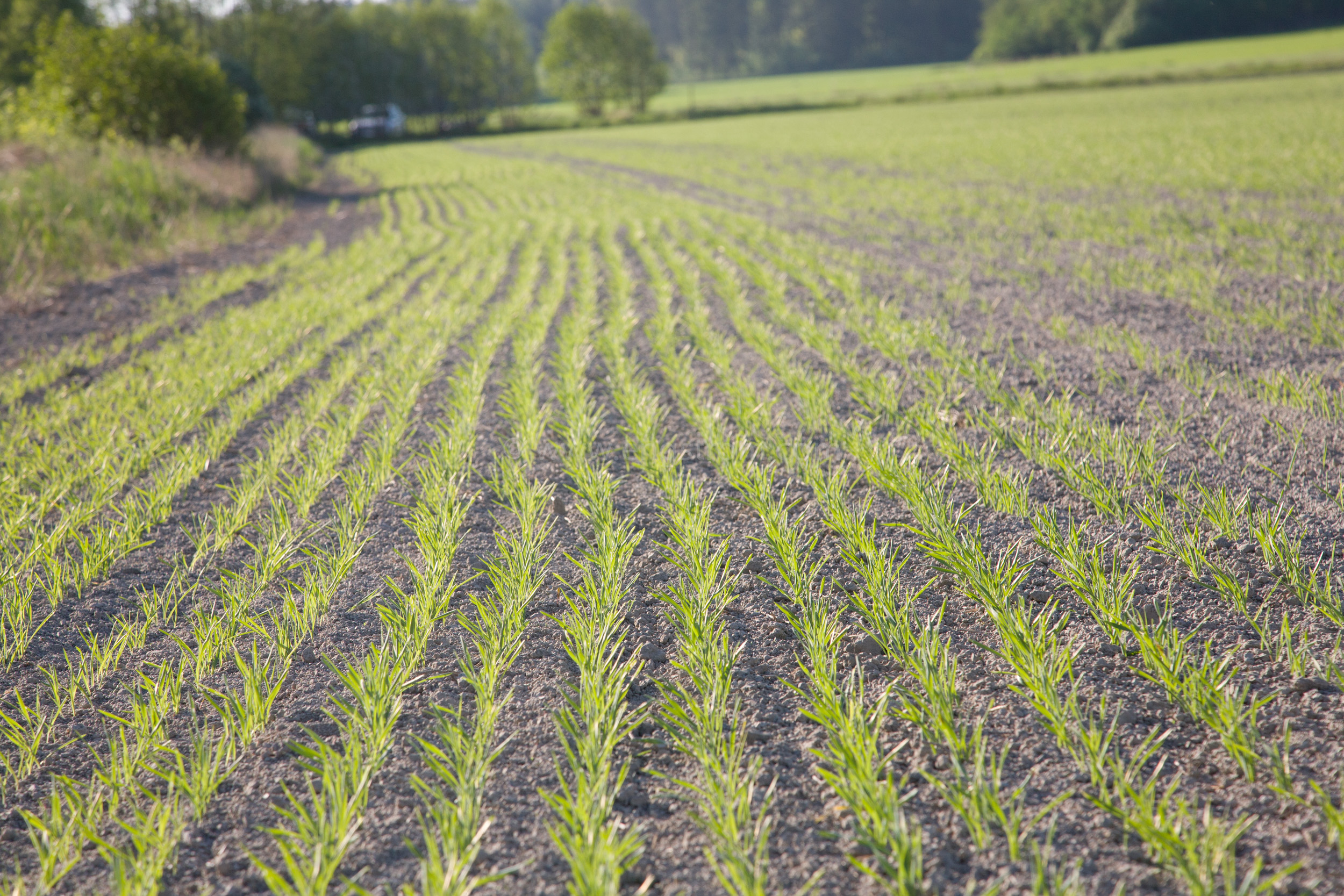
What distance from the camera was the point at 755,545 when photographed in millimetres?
3250

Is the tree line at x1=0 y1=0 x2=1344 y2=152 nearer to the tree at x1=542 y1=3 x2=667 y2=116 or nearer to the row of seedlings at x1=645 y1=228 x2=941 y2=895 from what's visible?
the tree at x1=542 y1=3 x2=667 y2=116

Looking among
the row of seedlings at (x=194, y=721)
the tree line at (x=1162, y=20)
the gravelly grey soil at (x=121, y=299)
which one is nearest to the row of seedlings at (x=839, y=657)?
the row of seedlings at (x=194, y=721)

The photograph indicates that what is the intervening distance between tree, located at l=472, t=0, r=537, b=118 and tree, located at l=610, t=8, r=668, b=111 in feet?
25.0

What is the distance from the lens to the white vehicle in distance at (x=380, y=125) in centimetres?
5484

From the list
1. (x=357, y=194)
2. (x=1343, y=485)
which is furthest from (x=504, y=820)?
(x=357, y=194)

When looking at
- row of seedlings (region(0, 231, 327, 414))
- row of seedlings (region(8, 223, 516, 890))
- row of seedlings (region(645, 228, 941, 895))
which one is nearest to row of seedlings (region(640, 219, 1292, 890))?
row of seedlings (region(645, 228, 941, 895))

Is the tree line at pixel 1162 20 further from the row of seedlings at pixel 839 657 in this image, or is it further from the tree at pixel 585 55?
the row of seedlings at pixel 839 657

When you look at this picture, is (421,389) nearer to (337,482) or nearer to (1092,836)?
(337,482)

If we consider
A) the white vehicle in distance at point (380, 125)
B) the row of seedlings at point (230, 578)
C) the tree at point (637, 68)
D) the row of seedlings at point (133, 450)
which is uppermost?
the tree at point (637, 68)

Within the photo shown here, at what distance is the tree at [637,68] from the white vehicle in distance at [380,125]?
1965 cm

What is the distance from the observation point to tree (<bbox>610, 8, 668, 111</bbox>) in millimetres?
68125

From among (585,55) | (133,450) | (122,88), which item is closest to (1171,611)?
(133,450)

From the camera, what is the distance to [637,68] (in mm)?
68438

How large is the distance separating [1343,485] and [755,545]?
2435mm
